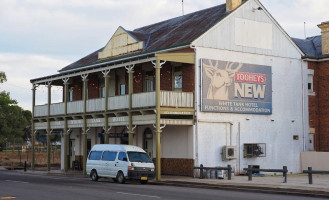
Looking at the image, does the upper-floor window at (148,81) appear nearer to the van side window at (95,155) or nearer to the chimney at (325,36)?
the van side window at (95,155)

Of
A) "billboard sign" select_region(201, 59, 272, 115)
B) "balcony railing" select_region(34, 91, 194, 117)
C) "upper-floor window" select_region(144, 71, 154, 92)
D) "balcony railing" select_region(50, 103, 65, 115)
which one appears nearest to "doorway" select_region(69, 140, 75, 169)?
"balcony railing" select_region(50, 103, 65, 115)

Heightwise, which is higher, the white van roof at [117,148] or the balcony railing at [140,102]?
the balcony railing at [140,102]

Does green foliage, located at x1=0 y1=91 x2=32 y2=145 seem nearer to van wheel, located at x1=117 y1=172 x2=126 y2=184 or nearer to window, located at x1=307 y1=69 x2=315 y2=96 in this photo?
window, located at x1=307 y1=69 x2=315 y2=96

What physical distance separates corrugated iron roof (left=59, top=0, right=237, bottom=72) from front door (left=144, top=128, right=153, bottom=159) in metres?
5.23

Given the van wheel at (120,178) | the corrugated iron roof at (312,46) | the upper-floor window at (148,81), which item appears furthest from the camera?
the corrugated iron roof at (312,46)

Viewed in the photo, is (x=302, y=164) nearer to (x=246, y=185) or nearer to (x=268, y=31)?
(x=268, y=31)

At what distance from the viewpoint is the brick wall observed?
37.1 meters

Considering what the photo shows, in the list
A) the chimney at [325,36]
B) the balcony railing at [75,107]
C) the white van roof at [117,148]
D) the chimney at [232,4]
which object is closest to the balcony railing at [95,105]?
the balcony railing at [75,107]

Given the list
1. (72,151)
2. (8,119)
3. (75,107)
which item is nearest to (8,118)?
(8,119)

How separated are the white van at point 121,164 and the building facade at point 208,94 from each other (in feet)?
6.08

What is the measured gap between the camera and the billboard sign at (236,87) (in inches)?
1253

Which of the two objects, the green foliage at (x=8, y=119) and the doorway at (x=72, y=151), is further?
the green foliage at (x=8, y=119)

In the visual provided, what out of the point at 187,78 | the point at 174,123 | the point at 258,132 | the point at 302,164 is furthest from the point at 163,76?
the point at 302,164

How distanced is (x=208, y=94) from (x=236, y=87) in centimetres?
216
